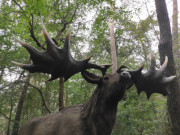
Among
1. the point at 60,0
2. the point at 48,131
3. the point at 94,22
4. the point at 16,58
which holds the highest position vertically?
the point at 60,0

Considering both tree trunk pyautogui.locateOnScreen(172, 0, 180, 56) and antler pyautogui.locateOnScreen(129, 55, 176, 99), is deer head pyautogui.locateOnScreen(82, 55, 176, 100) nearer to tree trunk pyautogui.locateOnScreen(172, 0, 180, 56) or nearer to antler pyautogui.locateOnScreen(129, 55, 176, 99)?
antler pyautogui.locateOnScreen(129, 55, 176, 99)

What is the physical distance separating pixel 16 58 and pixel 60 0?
3605 millimetres

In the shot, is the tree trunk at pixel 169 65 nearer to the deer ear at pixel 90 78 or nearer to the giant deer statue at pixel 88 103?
the giant deer statue at pixel 88 103

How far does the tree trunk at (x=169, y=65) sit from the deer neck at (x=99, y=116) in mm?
2818

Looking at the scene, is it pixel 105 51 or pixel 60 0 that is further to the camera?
pixel 105 51

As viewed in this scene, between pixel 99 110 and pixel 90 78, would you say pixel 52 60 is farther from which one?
pixel 99 110

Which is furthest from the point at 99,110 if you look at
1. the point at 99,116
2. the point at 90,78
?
the point at 90,78

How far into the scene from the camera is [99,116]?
2.92m

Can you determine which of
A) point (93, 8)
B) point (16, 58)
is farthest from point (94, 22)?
point (16, 58)

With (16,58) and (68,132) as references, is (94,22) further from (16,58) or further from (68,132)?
(68,132)

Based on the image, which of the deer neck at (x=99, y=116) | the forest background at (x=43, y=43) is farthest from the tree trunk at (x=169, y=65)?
the deer neck at (x=99, y=116)

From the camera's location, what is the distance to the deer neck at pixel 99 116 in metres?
2.84

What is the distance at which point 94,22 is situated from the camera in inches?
299

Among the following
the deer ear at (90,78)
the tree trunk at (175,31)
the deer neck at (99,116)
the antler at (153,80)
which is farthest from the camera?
the tree trunk at (175,31)
